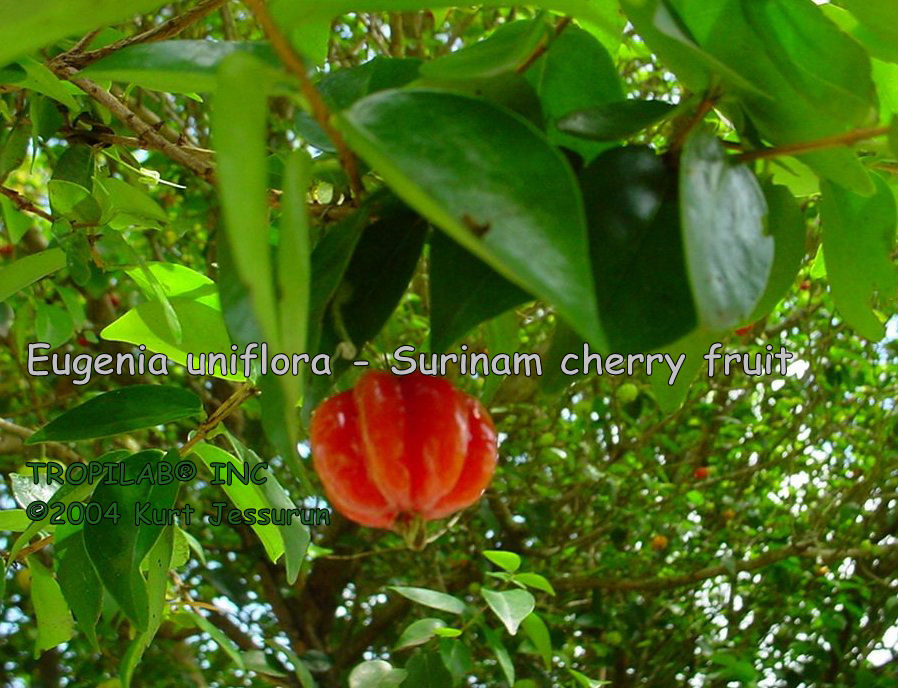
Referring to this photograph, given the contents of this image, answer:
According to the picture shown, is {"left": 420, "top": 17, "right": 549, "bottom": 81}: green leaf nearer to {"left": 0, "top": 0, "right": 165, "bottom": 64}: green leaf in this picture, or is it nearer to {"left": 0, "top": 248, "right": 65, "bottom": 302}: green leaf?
{"left": 0, "top": 0, "right": 165, "bottom": 64}: green leaf

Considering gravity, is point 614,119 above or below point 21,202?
below

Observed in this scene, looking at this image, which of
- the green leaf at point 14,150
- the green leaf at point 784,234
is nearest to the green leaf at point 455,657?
the green leaf at point 14,150

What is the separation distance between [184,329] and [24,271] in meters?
Result: 0.15

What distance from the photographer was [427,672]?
4.59 ft

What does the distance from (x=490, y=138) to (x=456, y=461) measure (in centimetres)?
21

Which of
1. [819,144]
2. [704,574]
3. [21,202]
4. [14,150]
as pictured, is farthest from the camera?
[704,574]

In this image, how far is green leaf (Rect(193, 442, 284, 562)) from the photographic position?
33.1 inches

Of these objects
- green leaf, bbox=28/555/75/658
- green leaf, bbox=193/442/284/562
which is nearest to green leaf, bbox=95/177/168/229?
green leaf, bbox=193/442/284/562

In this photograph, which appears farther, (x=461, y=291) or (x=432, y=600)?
(x=432, y=600)

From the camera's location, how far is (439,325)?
46cm

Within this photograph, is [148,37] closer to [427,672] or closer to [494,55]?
[494,55]

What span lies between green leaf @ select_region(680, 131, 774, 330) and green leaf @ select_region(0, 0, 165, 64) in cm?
23

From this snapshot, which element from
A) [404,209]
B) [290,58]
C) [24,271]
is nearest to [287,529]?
[24,271]

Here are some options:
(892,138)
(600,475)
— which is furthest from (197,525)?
(892,138)
